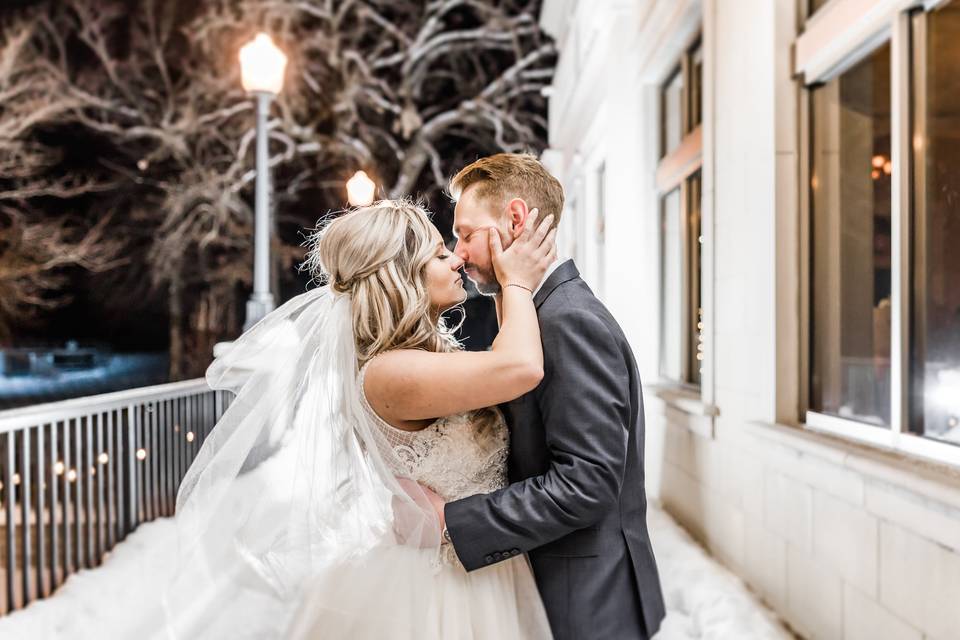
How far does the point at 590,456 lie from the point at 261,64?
749 centimetres

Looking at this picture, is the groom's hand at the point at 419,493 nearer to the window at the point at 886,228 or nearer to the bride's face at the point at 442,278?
the bride's face at the point at 442,278

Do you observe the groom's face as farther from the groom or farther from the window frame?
the window frame

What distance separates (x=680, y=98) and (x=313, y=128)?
12.9 metres

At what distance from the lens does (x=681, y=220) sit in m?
6.96

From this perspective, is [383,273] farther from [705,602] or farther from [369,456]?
[705,602]

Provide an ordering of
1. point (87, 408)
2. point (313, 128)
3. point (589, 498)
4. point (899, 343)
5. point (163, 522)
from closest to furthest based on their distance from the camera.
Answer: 1. point (589, 498)
2. point (899, 343)
3. point (87, 408)
4. point (163, 522)
5. point (313, 128)

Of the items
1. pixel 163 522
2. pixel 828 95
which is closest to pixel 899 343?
pixel 828 95

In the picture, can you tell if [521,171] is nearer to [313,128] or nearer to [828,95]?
[828,95]

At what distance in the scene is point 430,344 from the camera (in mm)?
2396

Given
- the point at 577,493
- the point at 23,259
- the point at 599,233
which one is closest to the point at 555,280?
the point at 577,493

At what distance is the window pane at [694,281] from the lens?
6520 millimetres

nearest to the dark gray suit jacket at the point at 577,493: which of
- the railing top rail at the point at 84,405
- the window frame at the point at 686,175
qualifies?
the railing top rail at the point at 84,405

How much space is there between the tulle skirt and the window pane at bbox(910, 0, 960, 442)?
1.80 metres

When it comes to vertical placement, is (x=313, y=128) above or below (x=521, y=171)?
above
